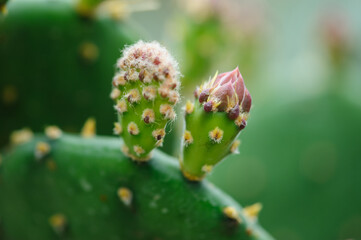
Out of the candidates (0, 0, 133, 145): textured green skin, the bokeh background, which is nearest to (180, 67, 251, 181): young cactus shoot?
the bokeh background

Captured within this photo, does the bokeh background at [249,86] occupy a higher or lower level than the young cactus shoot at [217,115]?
lower

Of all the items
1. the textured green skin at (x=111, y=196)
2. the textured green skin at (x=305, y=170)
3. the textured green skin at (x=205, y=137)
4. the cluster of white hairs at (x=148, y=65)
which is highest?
the cluster of white hairs at (x=148, y=65)

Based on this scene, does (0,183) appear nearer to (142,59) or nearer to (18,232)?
(18,232)

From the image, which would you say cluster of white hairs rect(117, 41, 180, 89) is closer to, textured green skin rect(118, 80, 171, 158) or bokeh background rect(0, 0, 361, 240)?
textured green skin rect(118, 80, 171, 158)

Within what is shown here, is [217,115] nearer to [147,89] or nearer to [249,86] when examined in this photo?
[147,89]

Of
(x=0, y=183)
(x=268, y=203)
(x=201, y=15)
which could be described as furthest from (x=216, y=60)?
(x=0, y=183)

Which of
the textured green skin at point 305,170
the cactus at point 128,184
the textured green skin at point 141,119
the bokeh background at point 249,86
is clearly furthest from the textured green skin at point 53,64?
the textured green skin at point 305,170

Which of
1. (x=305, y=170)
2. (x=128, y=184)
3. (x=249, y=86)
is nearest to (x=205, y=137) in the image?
(x=128, y=184)

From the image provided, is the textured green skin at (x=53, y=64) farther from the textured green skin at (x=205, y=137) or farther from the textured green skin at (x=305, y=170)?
the textured green skin at (x=305, y=170)
